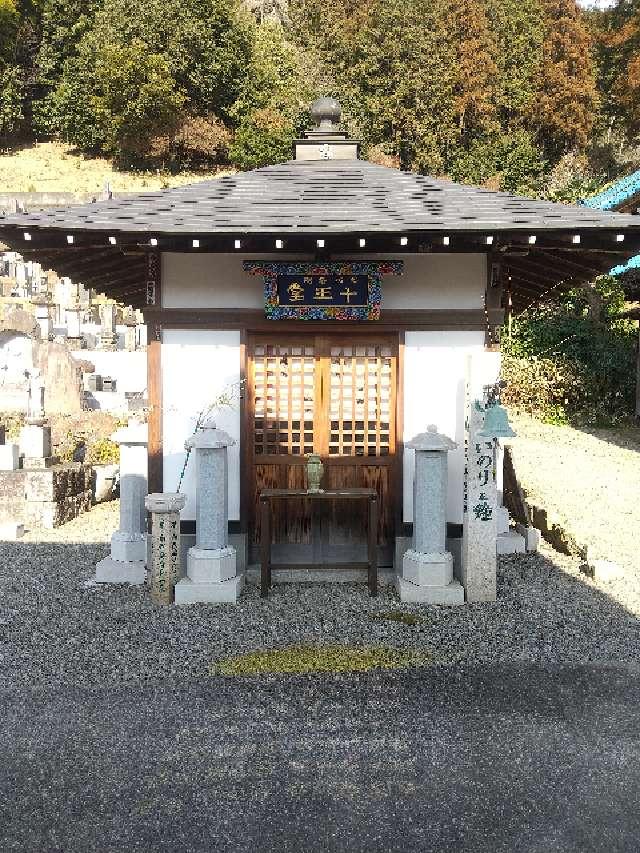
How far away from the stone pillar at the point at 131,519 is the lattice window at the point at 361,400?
203 centimetres

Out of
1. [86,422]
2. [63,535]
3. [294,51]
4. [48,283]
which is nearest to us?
[63,535]

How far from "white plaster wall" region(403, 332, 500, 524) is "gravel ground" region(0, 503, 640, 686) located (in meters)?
1.40

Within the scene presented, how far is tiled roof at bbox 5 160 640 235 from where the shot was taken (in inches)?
239

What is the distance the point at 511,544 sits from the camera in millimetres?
8156

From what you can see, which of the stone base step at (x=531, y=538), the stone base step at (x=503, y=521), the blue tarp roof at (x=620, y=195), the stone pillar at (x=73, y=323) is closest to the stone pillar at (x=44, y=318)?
the stone pillar at (x=73, y=323)

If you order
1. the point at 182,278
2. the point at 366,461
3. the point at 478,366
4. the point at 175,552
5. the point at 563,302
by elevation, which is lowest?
the point at 175,552

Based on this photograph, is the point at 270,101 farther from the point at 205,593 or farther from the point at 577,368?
the point at 205,593

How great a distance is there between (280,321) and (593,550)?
450cm

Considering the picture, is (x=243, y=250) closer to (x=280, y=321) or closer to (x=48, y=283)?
(x=280, y=321)

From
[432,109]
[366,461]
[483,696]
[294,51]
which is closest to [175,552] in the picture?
[366,461]

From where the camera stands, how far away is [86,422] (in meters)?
13.7

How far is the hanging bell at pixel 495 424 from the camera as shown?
6121mm

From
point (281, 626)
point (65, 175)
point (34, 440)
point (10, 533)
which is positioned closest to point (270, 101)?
point (65, 175)

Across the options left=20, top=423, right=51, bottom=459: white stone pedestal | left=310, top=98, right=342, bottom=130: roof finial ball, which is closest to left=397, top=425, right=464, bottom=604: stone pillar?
left=310, top=98, right=342, bottom=130: roof finial ball
